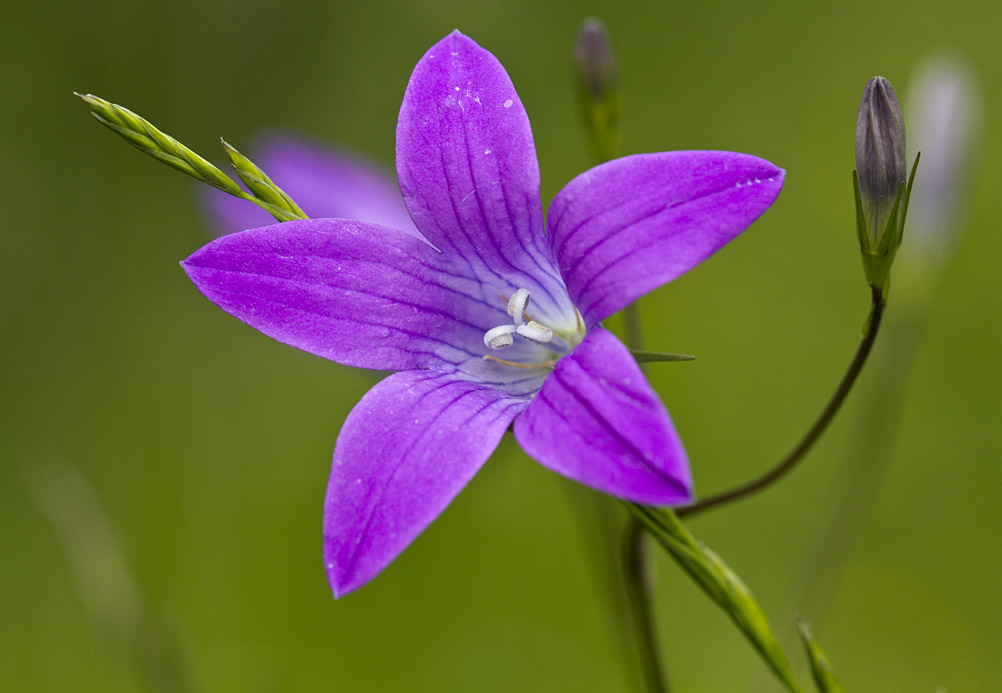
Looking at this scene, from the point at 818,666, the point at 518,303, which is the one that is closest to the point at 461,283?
the point at 518,303

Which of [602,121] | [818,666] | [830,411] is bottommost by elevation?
[818,666]

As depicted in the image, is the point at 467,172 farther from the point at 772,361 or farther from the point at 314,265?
the point at 772,361

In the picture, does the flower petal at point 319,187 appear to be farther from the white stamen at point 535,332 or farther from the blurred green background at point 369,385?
the blurred green background at point 369,385

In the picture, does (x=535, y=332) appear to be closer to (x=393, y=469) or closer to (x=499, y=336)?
(x=499, y=336)

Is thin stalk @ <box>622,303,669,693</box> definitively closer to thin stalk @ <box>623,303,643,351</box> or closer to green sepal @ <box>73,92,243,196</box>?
thin stalk @ <box>623,303,643,351</box>

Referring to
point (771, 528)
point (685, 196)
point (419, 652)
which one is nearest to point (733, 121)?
point (771, 528)

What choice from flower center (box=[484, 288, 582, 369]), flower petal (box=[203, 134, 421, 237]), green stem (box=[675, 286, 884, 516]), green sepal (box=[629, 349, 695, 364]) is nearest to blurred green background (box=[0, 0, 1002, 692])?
flower petal (box=[203, 134, 421, 237])
